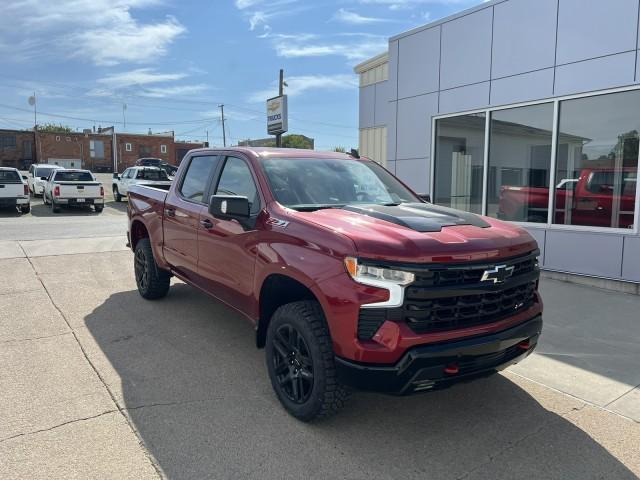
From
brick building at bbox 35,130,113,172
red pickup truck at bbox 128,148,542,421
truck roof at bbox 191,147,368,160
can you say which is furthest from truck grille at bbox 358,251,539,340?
brick building at bbox 35,130,113,172

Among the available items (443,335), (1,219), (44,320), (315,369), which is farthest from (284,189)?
(1,219)

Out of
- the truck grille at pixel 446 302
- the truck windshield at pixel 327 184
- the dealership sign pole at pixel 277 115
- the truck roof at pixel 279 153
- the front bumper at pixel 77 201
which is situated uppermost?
the dealership sign pole at pixel 277 115

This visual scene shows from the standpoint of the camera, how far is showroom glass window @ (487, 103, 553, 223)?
8273 mm

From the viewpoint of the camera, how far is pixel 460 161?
32.1 feet

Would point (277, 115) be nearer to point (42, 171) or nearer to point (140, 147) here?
point (42, 171)

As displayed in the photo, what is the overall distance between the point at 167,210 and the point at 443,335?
144 inches

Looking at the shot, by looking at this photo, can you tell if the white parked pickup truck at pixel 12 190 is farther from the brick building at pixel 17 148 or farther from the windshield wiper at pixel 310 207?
the brick building at pixel 17 148

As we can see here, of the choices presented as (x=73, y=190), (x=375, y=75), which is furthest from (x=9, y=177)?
(x=375, y=75)

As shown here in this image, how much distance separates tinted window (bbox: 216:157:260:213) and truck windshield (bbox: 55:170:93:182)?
17.6m

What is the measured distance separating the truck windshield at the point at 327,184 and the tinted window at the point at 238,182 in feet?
0.60

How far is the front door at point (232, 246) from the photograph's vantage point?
3.98m

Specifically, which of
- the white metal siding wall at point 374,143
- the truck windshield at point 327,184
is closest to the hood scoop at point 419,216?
the truck windshield at point 327,184

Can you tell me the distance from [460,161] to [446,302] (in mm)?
7319

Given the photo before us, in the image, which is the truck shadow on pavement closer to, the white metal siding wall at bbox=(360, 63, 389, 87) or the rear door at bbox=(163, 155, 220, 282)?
the rear door at bbox=(163, 155, 220, 282)
